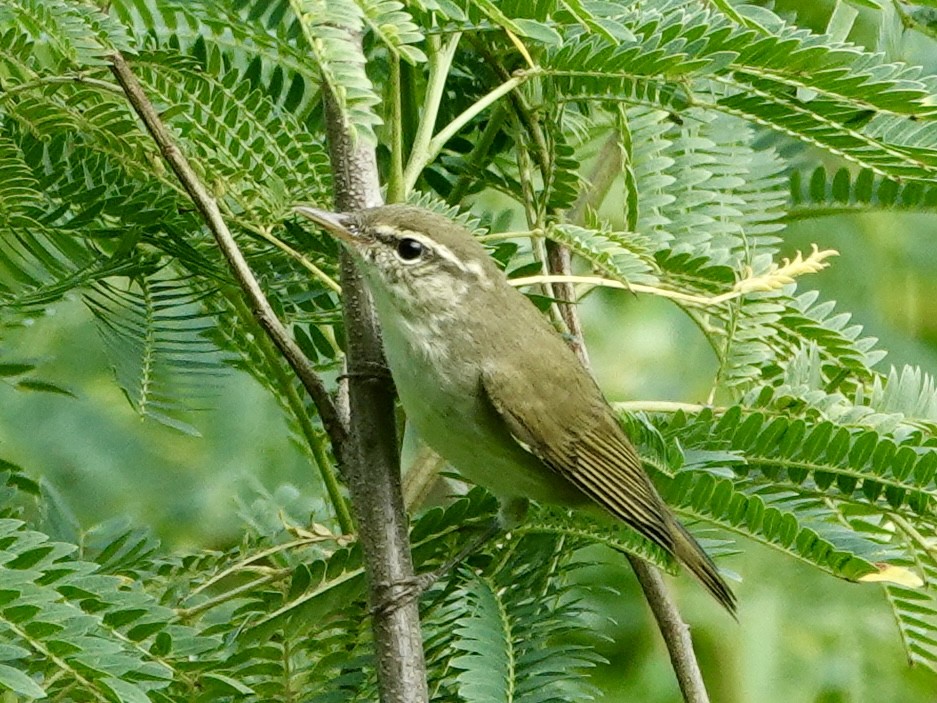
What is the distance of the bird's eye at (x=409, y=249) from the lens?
2.05 meters

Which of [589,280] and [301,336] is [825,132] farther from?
[301,336]

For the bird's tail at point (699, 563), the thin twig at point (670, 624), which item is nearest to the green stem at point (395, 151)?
the thin twig at point (670, 624)

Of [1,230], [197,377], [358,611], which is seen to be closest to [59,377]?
[197,377]

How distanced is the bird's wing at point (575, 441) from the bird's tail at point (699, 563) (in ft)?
0.48

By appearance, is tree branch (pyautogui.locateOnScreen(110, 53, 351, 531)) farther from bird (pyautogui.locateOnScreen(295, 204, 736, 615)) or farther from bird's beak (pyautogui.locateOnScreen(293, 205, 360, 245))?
bird (pyautogui.locateOnScreen(295, 204, 736, 615))

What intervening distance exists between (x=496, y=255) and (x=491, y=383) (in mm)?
245

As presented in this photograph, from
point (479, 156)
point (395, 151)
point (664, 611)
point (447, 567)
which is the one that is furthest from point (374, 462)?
point (479, 156)

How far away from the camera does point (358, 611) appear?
1844mm

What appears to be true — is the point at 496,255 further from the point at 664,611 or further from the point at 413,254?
the point at 664,611

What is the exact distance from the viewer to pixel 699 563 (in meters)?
1.96

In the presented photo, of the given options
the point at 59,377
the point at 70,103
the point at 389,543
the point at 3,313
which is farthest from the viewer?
the point at 59,377

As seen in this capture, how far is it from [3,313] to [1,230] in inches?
5.9

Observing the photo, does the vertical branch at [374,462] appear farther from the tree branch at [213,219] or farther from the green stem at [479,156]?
the green stem at [479,156]

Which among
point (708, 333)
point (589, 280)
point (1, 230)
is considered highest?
point (1, 230)
